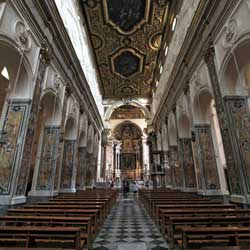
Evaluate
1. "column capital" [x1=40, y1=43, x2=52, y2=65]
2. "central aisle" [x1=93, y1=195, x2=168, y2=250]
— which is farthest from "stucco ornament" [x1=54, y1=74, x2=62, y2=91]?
"central aisle" [x1=93, y1=195, x2=168, y2=250]

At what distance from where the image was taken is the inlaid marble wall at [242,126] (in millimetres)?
4867

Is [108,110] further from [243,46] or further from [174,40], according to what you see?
[243,46]

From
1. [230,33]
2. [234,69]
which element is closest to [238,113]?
[234,69]

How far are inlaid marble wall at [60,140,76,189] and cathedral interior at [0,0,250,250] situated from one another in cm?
6

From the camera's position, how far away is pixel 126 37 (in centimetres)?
1389

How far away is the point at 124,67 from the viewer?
17.5 metres

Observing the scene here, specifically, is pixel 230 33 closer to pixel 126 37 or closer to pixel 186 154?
pixel 186 154

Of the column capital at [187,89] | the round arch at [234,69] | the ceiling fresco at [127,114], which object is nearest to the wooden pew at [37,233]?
the round arch at [234,69]

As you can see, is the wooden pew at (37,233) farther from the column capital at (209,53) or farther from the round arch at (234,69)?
the column capital at (209,53)

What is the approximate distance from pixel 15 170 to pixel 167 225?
4013 mm

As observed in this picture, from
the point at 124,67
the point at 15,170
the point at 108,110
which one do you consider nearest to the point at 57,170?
the point at 15,170

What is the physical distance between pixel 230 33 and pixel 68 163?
906 cm

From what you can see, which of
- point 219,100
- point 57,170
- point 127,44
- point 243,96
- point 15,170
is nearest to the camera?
point 15,170

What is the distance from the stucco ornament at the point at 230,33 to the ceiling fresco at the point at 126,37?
728cm
